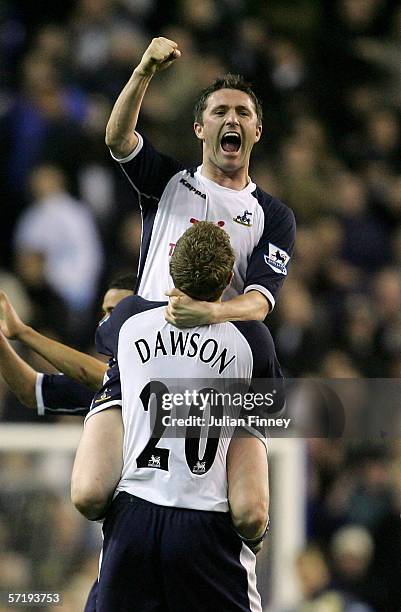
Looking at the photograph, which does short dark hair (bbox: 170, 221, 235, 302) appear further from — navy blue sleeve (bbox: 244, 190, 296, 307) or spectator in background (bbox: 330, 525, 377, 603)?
spectator in background (bbox: 330, 525, 377, 603)

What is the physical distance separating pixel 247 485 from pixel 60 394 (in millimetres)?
1233

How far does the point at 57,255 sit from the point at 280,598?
276cm

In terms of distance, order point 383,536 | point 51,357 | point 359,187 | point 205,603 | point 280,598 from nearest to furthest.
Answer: point 205,603
point 51,357
point 280,598
point 383,536
point 359,187

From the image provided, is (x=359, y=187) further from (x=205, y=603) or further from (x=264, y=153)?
(x=205, y=603)

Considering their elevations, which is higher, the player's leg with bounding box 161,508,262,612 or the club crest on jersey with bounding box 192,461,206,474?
the club crest on jersey with bounding box 192,461,206,474

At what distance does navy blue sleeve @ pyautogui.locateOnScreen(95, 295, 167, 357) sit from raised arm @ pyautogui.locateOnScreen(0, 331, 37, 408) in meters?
0.77

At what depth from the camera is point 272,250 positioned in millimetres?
4629

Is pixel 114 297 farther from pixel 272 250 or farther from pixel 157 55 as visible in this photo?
pixel 157 55

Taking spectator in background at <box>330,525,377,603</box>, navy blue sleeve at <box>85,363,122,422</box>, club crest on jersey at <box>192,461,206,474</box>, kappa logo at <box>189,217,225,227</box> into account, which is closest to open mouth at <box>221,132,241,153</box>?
kappa logo at <box>189,217,225,227</box>

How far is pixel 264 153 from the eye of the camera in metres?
8.70

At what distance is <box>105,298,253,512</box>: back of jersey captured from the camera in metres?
4.03

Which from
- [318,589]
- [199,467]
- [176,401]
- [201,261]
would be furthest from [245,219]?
[318,589]

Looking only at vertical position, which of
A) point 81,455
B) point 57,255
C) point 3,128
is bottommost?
point 81,455

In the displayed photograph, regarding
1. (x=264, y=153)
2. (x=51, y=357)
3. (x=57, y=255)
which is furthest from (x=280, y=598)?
(x=264, y=153)
